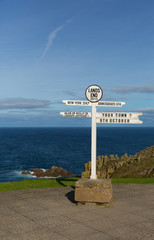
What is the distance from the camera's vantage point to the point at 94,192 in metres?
8.07

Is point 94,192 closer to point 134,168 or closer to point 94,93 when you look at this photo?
point 94,93

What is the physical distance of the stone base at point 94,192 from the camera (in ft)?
26.4

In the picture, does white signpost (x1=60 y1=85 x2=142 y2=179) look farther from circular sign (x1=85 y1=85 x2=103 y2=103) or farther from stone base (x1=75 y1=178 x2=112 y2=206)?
stone base (x1=75 y1=178 x2=112 y2=206)

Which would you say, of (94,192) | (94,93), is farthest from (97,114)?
(94,192)

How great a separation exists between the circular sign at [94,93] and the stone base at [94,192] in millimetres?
2710

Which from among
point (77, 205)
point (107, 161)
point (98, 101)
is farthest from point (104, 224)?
point (107, 161)

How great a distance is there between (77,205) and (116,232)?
2.53m

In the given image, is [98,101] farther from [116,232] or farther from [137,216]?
[116,232]

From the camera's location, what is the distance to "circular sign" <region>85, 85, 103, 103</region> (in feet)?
29.3

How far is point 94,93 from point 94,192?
10.4 ft

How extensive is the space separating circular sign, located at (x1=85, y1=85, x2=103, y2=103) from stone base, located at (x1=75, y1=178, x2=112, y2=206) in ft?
8.89

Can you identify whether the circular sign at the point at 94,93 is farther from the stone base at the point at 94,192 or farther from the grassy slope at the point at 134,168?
the grassy slope at the point at 134,168

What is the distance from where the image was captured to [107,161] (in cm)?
2991

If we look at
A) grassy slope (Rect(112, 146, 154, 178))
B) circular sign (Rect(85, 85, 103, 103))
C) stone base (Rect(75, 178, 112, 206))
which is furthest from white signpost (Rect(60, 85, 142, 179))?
grassy slope (Rect(112, 146, 154, 178))
